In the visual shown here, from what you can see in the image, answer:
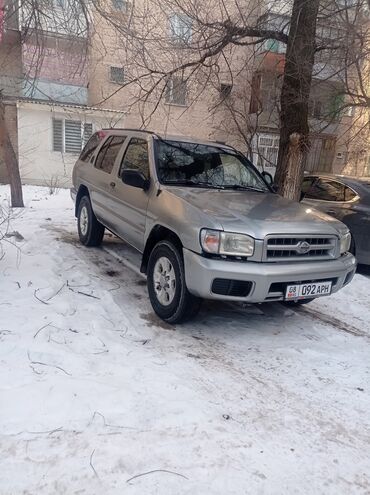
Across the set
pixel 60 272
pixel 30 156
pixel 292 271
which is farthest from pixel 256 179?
pixel 30 156

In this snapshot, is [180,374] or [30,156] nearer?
[180,374]

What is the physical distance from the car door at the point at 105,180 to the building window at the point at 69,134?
13.7m

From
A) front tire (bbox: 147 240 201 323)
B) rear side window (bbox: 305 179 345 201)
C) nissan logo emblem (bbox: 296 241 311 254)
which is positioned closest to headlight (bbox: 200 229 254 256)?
front tire (bbox: 147 240 201 323)

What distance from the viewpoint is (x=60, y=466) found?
218 centimetres

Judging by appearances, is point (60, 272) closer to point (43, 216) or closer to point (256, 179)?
point (256, 179)

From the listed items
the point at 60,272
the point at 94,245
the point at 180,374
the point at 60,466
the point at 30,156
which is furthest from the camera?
the point at 30,156

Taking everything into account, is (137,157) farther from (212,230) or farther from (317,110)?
(317,110)

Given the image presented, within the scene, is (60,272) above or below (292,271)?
below

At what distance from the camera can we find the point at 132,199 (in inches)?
193

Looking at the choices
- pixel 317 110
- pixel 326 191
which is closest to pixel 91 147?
pixel 326 191

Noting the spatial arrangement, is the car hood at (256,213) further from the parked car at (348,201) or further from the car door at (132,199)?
the parked car at (348,201)

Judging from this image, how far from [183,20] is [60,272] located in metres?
5.85

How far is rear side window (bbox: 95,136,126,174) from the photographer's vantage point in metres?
5.77

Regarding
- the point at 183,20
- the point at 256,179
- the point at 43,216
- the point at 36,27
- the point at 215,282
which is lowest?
the point at 43,216
